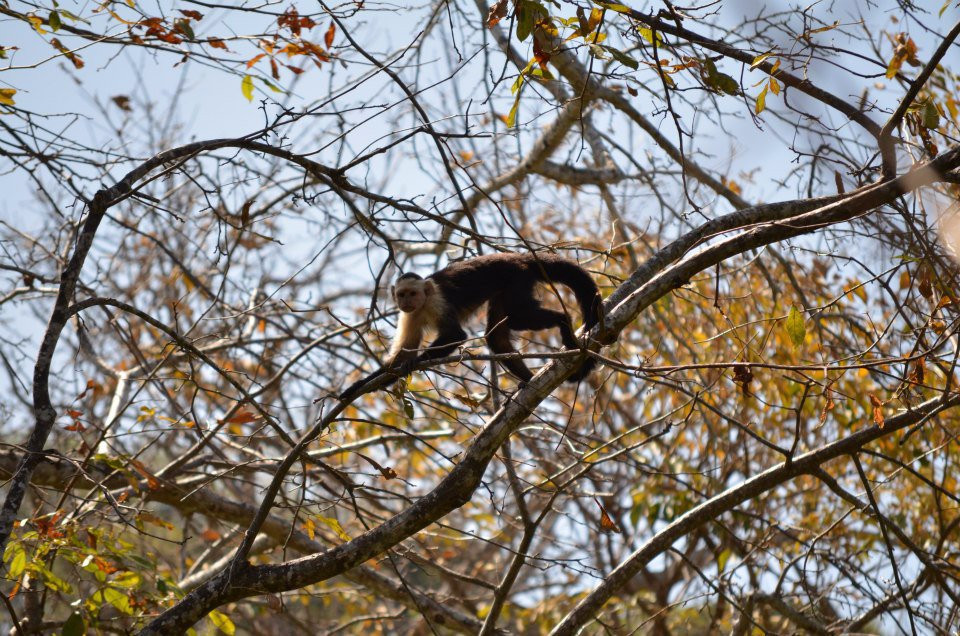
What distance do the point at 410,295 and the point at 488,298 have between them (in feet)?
2.17

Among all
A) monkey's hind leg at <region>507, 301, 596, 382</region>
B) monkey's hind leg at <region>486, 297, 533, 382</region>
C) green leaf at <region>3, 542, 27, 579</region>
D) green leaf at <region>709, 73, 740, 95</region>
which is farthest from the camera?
monkey's hind leg at <region>507, 301, 596, 382</region>

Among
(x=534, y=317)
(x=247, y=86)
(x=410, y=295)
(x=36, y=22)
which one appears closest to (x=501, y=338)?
(x=534, y=317)

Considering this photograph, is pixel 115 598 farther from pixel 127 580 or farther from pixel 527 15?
pixel 527 15

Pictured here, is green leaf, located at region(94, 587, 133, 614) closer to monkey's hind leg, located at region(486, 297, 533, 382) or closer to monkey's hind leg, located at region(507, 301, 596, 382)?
monkey's hind leg, located at region(486, 297, 533, 382)

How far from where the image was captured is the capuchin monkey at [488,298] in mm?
5434

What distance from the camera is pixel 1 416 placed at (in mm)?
A: 5758

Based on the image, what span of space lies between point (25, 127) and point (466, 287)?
2.77 meters

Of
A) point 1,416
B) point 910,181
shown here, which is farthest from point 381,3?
point 1,416

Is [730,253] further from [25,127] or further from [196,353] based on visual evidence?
[25,127]

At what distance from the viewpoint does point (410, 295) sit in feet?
18.0

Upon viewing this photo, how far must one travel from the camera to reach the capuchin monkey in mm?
5434

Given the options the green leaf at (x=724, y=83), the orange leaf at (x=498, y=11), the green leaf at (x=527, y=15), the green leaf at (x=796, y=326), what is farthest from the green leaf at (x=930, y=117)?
the orange leaf at (x=498, y=11)

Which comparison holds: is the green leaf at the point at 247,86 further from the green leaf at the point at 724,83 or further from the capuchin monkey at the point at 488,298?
the green leaf at the point at 724,83

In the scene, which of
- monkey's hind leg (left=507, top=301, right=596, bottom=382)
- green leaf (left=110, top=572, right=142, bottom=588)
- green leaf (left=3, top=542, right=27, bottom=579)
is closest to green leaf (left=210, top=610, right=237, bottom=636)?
green leaf (left=110, top=572, right=142, bottom=588)
